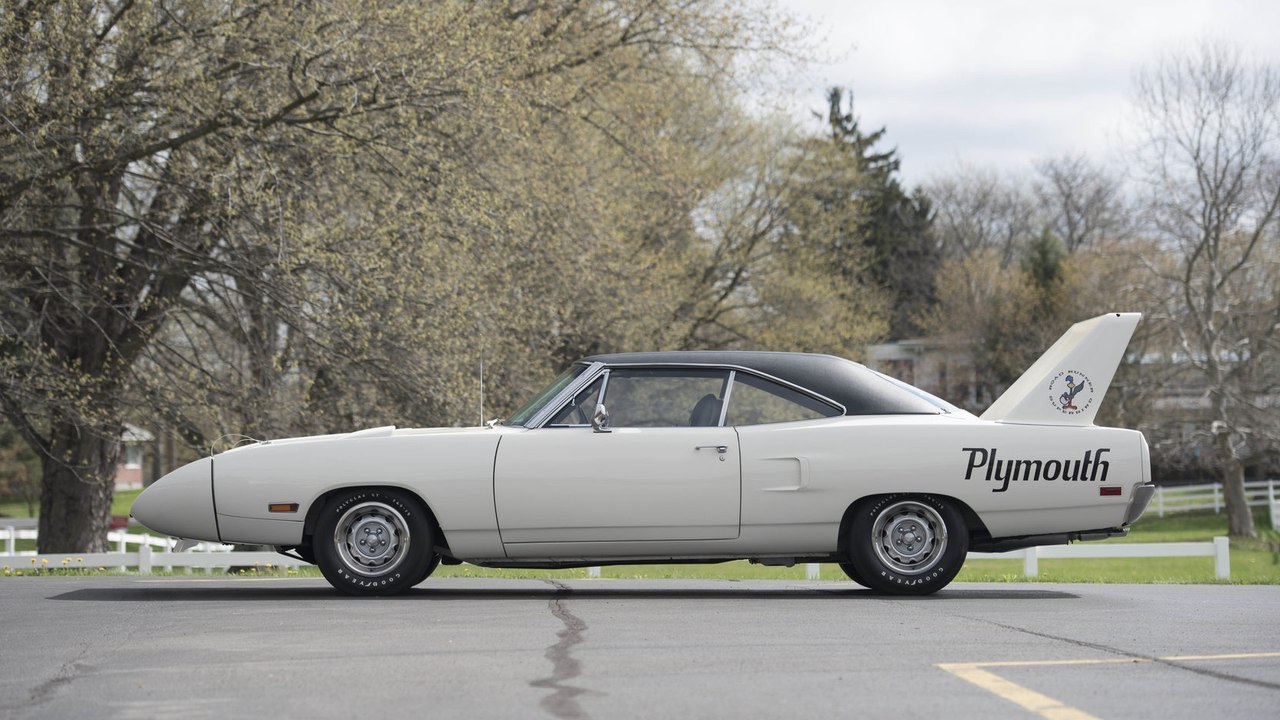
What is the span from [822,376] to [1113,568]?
1014 inches

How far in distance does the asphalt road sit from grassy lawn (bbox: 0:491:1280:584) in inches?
187

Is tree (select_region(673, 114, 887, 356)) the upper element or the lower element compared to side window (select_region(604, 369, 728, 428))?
upper

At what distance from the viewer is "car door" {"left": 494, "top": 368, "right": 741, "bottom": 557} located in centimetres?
921

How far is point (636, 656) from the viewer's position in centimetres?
660

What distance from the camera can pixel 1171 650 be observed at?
22.6ft

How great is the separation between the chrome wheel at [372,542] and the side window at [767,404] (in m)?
2.14

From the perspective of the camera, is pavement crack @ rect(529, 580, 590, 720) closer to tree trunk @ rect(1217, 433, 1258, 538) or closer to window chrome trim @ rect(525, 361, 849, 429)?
window chrome trim @ rect(525, 361, 849, 429)

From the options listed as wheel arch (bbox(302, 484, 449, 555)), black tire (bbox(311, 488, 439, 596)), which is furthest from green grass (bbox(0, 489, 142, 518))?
black tire (bbox(311, 488, 439, 596))

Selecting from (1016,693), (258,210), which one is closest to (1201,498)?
(258,210)

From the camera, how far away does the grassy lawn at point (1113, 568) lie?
15.5 m

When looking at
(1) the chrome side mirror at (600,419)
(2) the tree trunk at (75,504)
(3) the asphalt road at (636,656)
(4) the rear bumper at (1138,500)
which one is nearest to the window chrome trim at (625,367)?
(1) the chrome side mirror at (600,419)

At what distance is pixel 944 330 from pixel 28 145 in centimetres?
5255

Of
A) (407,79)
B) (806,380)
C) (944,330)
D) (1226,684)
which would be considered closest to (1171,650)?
(1226,684)

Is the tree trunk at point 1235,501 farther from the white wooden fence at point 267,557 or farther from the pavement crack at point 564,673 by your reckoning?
the pavement crack at point 564,673
